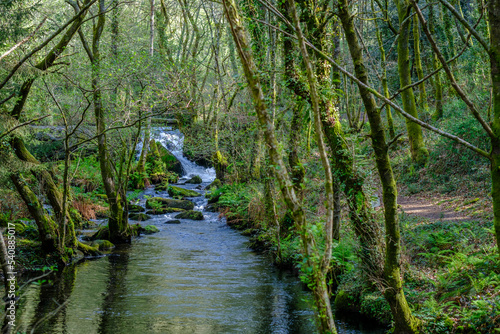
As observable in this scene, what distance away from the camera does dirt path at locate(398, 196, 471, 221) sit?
9.20 m

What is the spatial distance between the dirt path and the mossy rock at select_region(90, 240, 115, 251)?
8737mm

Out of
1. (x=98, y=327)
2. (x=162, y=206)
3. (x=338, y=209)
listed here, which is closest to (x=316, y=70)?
(x=338, y=209)

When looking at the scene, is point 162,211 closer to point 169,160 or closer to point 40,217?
point 169,160

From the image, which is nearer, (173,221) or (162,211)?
(173,221)

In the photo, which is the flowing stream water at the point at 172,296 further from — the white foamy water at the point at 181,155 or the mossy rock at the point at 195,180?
the white foamy water at the point at 181,155

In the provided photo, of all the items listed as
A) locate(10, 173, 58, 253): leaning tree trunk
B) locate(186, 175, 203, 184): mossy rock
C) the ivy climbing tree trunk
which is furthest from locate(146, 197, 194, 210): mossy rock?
the ivy climbing tree trunk

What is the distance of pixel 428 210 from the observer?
1057cm

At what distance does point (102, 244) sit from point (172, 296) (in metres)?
4.79

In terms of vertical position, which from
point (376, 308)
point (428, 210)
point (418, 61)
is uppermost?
point (418, 61)

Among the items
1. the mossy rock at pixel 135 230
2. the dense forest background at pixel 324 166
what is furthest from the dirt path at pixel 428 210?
the mossy rock at pixel 135 230

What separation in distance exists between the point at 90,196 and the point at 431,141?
48.4ft

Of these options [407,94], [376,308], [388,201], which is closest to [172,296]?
[376,308]

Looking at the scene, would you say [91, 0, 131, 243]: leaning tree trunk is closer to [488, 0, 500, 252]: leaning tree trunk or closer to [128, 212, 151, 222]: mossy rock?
[128, 212, 151, 222]: mossy rock

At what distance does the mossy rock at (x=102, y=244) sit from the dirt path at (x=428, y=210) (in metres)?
8.74
